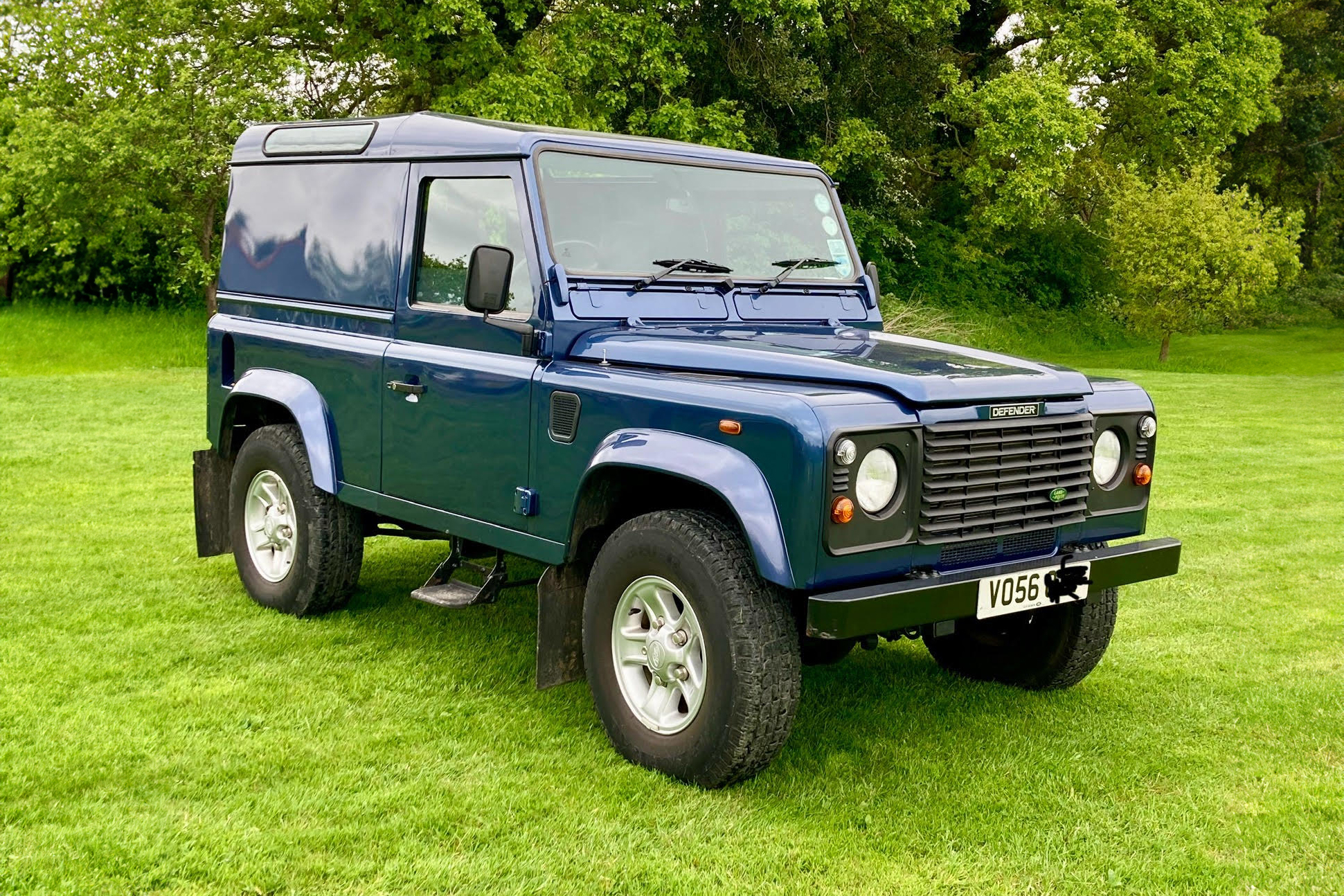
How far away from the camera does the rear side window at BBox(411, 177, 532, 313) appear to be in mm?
5266

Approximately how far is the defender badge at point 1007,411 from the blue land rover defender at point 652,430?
0.02 m

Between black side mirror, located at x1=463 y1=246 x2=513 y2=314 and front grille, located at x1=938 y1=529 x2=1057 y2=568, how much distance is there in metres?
1.89

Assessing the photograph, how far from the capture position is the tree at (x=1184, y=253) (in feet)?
101

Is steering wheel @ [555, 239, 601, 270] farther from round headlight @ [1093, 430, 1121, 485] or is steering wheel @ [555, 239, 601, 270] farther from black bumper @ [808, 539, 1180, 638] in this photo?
round headlight @ [1093, 430, 1121, 485]

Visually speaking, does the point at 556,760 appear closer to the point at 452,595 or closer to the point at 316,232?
the point at 452,595

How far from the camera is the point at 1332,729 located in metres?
5.23

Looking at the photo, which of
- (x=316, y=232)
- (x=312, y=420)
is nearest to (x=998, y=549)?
(x=312, y=420)

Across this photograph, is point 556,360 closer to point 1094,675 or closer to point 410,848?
point 410,848

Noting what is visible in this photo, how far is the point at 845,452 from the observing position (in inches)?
158

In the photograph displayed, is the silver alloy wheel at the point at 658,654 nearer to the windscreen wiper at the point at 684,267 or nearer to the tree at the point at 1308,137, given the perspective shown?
the windscreen wiper at the point at 684,267

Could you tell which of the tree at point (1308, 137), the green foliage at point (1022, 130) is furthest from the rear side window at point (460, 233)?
the tree at point (1308, 137)

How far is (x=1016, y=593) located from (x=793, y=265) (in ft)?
6.56

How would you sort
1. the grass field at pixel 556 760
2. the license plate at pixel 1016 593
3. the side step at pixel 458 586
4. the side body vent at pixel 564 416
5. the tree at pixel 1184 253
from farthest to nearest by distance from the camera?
A: the tree at pixel 1184 253
the side step at pixel 458 586
the side body vent at pixel 564 416
the license plate at pixel 1016 593
the grass field at pixel 556 760

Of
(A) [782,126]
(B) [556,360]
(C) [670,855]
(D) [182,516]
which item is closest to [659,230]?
(B) [556,360]
